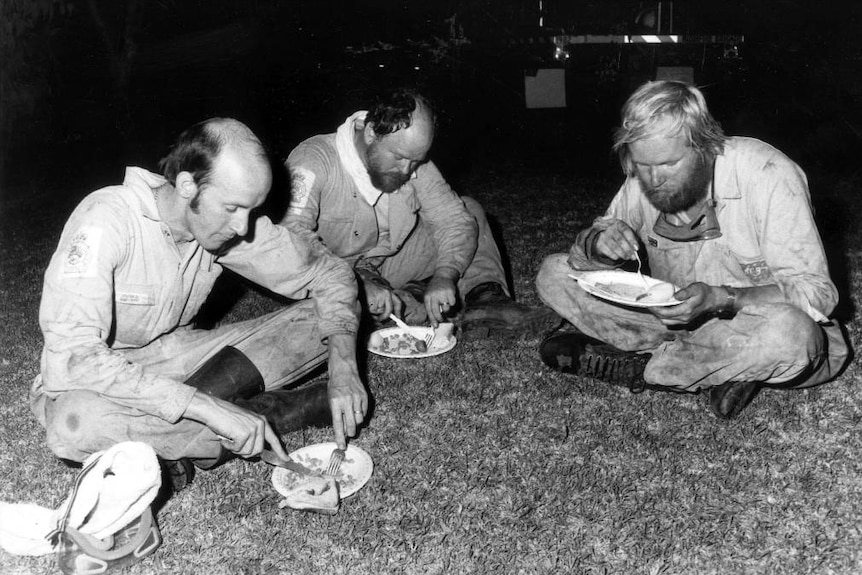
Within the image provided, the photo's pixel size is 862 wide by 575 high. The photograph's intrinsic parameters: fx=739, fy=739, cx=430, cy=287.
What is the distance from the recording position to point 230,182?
2600 mm

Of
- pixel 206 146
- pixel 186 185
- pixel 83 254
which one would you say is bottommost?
pixel 83 254

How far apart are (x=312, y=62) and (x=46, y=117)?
16.1ft

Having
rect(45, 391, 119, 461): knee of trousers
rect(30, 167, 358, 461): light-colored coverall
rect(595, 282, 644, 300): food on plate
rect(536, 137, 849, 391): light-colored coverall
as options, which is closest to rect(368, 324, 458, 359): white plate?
rect(30, 167, 358, 461): light-colored coverall

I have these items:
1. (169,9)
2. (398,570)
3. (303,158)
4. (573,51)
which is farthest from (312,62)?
(398,570)

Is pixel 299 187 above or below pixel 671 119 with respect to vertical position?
below

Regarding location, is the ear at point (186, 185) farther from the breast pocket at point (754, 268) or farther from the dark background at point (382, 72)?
the dark background at point (382, 72)

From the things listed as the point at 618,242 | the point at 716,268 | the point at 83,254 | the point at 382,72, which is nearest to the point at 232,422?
the point at 83,254

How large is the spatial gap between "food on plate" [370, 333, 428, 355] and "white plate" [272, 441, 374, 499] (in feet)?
2.99

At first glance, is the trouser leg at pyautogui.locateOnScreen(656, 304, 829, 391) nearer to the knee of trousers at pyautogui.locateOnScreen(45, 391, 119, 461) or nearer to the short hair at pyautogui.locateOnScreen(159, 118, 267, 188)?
the short hair at pyautogui.locateOnScreen(159, 118, 267, 188)

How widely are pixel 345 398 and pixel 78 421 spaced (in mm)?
918

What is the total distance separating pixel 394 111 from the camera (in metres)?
3.74

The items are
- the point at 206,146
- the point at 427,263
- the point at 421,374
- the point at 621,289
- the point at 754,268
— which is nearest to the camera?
the point at 206,146

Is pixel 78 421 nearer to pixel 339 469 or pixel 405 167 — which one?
pixel 339 469

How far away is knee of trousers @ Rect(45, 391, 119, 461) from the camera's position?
8.29ft
